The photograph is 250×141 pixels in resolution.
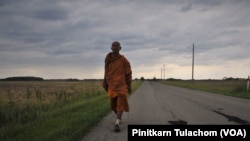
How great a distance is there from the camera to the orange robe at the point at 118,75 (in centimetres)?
948

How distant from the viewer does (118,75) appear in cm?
951

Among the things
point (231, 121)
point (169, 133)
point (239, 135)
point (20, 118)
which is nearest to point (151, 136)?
point (169, 133)

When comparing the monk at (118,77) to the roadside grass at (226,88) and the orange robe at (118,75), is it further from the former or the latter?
the roadside grass at (226,88)

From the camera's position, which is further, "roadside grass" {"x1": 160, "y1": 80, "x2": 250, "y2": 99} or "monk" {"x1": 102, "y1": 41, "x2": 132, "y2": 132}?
"roadside grass" {"x1": 160, "y1": 80, "x2": 250, "y2": 99}

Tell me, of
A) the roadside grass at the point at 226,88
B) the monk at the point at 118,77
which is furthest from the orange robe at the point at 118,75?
the roadside grass at the point at 226,88

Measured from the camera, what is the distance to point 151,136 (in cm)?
687

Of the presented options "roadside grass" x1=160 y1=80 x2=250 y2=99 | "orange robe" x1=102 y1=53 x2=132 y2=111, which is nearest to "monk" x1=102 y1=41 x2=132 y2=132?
"orange robe" x1=102 y1=53 x2=132 y2=111

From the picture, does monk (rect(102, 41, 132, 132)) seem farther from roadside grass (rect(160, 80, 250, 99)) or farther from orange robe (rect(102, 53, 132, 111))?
roadside grass (rect(160, 80, 250, 99))

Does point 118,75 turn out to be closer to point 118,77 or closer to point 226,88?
point 118,77

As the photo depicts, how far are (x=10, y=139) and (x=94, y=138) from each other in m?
2.03

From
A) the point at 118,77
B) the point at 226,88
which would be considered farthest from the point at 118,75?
the point at 226,88

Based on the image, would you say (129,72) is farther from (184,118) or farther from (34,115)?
(34,115)

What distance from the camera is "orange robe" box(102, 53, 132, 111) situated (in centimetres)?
948

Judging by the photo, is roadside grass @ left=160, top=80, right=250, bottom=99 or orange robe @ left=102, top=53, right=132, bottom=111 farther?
roadside grass @ left=160, top=80, right=250, bottom=99
